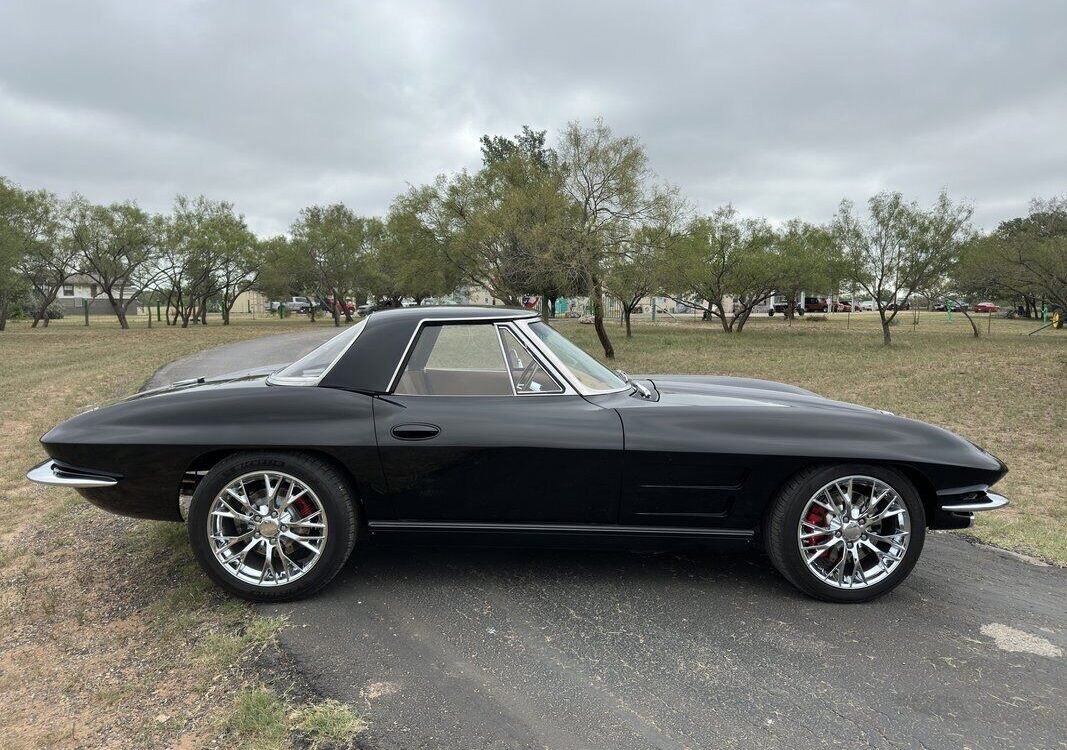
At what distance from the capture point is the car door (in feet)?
10.3

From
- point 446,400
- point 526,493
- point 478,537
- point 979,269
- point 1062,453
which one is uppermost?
point 979,269

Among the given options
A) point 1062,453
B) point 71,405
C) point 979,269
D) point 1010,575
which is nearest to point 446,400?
point 1010,575

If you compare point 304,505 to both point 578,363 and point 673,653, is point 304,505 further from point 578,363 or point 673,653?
point 673,653

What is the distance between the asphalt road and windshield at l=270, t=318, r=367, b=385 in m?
1.11

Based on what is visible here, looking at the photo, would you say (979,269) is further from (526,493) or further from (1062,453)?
(526,493)

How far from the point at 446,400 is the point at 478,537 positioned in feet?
2.35

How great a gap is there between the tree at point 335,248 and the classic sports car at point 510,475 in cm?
4451

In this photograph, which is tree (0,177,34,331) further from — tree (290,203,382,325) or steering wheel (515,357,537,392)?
steering wheel (515,357,537,392)

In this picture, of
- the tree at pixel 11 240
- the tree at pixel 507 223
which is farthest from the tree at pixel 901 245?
the tree at pixel 11 240

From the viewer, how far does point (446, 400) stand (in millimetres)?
3297

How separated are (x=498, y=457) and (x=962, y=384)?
1326cm

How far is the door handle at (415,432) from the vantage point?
316cm

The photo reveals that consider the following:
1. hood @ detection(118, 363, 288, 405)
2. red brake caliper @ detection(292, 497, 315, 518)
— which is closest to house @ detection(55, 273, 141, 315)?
hood @ detection(118, 363, 288, 405)

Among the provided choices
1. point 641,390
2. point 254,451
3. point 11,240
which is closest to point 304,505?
point 254,451
